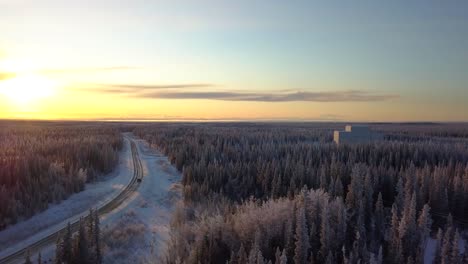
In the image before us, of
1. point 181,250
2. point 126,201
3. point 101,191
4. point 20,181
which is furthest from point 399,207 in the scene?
point 20,181

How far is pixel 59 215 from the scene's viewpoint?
17516 millimetres

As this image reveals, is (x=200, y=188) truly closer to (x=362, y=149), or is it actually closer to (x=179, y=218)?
(x=179, y=218)

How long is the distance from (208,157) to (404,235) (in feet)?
88.4

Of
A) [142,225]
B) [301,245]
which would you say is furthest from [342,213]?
[142,225]

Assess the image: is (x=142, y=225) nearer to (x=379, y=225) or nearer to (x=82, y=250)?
(x=82, y=250)

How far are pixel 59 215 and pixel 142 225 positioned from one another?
173 inches

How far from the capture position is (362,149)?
3672 centimetres

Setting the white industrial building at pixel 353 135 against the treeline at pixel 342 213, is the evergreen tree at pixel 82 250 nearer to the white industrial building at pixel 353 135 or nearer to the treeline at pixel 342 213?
the treeline at pixel 342 213

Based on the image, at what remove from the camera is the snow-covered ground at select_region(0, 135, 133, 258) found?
14133 millimetres

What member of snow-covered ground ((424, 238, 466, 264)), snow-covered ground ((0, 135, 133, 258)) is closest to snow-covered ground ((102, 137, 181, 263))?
snow-covered ground ((0, 135, 133, 258))

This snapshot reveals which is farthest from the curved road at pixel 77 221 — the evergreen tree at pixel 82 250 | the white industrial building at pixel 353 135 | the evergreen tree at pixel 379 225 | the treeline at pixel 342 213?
the white industrial building at pixel 353 135

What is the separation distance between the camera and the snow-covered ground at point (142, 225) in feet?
43.4

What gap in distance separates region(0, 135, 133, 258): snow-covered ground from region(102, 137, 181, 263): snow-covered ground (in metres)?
1.68

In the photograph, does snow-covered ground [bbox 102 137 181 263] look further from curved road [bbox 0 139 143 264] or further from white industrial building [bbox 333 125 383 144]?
white industrial building [bbox 333 125 383 144]
